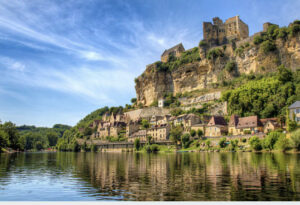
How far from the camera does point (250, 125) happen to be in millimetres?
63594

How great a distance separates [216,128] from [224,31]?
216ft

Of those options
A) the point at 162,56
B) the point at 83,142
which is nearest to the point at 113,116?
the point at 83,142

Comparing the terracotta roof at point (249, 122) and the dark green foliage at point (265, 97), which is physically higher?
the dark green foliage at point (265, 97)

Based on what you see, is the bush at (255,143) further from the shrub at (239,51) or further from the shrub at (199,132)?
the shrub at (239,51)

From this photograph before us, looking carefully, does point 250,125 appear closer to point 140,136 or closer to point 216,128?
point 216,128

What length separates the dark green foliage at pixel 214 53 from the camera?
10406cm

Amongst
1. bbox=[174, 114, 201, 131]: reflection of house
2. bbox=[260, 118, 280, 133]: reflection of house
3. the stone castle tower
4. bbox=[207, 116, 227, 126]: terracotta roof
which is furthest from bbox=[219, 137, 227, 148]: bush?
the stone castle tower

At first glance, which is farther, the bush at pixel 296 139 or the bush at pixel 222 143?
the bush at pixel 222 143

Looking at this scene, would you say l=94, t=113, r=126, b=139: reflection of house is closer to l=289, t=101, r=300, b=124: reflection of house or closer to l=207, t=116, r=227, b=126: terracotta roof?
l=207, t=116, r=227, b=126: terracotta roof

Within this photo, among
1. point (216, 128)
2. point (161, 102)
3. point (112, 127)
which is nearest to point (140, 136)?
point (112, 127)

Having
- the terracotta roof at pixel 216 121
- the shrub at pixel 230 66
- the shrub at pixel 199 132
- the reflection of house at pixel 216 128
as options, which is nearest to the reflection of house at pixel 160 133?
the shrub at pixel 199 132

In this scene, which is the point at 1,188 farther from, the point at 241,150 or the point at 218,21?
the point at 218,21

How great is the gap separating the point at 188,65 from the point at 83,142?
5860 centimetres

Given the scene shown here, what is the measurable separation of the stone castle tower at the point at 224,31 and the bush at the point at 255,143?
228 ft
